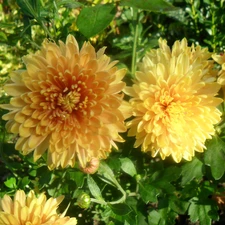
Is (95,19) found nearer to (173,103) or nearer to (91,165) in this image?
(173,103)

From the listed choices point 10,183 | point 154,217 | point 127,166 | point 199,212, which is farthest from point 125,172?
point 10,183

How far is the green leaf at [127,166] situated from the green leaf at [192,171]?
0.23 metres

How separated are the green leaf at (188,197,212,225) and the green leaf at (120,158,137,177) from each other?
0.38 m

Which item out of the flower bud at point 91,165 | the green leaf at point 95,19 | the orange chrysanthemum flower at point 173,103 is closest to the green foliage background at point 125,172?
the green leaf at point 95,19

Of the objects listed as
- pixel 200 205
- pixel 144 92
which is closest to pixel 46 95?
pixel 144 92

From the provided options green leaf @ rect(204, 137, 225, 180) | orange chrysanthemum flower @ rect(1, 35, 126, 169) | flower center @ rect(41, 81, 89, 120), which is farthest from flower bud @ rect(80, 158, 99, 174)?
green leaf @ rect(204, 137, 225, 180)

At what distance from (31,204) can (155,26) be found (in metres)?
1.96

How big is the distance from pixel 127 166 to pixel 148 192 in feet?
0.49

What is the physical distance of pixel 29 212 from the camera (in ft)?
5.18

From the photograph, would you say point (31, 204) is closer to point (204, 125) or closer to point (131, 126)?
point (131, 126)

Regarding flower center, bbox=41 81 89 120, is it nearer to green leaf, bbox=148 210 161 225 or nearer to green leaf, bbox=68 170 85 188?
green leaf, bbox=68 170 85 188

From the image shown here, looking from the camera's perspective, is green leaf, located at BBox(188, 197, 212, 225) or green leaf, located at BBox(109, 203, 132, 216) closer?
green leaf, located at BBox(109, 203, 132, 216)

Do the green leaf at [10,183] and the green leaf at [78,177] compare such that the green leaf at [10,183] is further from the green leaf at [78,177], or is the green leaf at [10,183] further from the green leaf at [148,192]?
the green leaf at [148,192]

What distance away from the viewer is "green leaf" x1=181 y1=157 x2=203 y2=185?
6.24 ft
